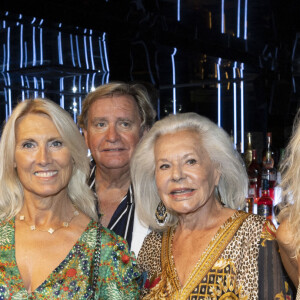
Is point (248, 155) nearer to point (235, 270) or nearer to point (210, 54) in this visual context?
point (210, 54)

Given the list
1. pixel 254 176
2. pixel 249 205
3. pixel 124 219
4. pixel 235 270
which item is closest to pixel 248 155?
pixel 254 176

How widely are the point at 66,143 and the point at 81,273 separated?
550mm

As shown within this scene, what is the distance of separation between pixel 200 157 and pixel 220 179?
21cm

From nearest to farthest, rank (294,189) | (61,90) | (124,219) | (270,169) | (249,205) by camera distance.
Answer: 1. (294,189)
2. (124,219)
3. (249,205)
4. (61,90)
5. (270,169)

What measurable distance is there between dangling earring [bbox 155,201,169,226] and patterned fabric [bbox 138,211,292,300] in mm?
235

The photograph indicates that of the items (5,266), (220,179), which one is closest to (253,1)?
(220,179)

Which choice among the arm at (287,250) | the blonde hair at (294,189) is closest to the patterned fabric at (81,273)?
the arm at (287,250)

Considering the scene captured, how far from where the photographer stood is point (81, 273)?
2639 mm

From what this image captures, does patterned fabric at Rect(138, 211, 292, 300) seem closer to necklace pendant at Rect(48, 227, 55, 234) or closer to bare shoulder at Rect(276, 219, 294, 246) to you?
bare shoulder at Rect(276, 219, 294, 246)

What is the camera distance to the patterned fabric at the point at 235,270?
2623mm

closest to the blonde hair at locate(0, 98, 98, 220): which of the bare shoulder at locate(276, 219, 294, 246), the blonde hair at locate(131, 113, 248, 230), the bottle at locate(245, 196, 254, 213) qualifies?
the blonde hair at locate(131, 113, 248, 230)

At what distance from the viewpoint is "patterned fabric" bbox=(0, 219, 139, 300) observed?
2559mm

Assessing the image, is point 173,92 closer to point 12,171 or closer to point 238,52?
point 238,52

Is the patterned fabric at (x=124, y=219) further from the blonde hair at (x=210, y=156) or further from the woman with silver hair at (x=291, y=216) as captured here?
the woman with silver hair at (x=291, y=216)
